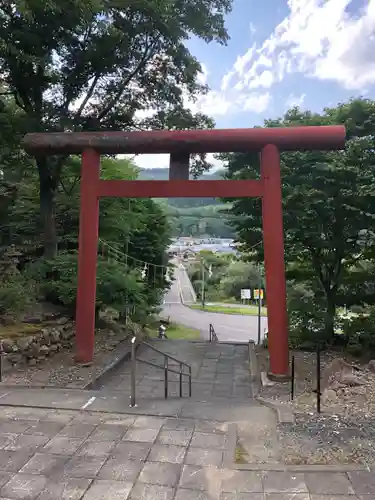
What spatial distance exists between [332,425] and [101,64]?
30.9 feet

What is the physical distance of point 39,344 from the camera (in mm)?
8078

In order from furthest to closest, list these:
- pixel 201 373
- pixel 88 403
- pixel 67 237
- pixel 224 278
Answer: pixel 224 278 < pixel 67 237 < pixel 201 373 < pixel 88 403

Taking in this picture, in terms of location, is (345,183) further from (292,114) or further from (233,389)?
(233,389)

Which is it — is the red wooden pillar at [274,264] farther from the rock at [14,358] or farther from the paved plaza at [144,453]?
the rock at [14,358]

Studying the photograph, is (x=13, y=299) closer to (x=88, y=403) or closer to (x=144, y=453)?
(x=88, y=403)

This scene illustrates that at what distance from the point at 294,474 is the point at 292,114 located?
8.20 meters

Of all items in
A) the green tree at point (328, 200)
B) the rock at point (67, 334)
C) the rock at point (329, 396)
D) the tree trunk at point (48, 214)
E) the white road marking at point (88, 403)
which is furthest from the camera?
the tree trunk at point (48, 214)

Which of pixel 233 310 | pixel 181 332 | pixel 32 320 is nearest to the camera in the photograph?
pixel 32 320

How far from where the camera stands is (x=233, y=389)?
26.6ft

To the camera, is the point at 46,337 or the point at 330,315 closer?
the point at 46,337

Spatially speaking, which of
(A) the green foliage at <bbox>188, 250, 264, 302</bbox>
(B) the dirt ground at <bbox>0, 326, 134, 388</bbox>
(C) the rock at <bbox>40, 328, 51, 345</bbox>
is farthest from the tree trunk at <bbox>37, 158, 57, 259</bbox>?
(A) the green foliage at <bbox>188, 250, 264, 302</bbox>

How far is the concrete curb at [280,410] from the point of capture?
488cm

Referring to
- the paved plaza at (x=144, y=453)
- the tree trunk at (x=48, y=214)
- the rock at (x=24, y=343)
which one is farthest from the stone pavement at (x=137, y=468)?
the tree trunk at (x=48, y=214)

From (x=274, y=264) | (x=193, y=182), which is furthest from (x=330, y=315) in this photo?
(x=193, y=182)
